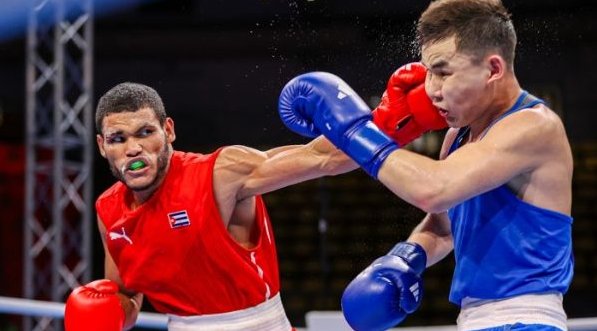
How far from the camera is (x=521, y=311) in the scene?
1947 mm

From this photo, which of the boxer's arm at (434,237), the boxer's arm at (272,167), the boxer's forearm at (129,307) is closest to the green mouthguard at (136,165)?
the boxer's arm at (272,167)

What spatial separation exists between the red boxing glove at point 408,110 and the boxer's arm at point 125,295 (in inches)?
40.9

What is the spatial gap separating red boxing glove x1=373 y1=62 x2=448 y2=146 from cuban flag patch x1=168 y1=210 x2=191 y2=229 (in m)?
0.65

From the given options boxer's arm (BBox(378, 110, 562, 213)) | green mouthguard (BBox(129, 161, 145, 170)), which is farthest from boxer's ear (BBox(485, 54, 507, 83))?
green mouthguard (BBox(129, 161, 145, 170))

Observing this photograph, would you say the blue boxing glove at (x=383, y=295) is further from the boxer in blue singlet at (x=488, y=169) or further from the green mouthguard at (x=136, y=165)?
the green mouthguard at (x=136, y=165)

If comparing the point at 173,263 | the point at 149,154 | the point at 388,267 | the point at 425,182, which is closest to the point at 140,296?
the point at 173,263

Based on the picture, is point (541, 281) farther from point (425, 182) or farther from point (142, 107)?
point (142, 107)

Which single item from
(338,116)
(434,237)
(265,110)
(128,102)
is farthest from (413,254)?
(265,110)

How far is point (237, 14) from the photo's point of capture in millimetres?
9406

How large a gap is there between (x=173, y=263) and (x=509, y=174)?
3.65 feet

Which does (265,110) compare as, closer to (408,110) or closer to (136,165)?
(136,165)

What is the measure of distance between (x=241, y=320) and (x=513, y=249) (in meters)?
0.94

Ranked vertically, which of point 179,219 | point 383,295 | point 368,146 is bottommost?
point 383,295

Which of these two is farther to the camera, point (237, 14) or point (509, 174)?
point (237, 14)
